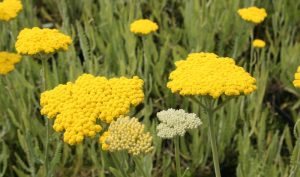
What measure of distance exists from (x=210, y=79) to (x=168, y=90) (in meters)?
0.76

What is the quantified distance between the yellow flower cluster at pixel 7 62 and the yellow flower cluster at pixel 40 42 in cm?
18

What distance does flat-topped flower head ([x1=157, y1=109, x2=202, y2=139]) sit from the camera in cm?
92

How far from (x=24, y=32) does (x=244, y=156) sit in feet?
2.47

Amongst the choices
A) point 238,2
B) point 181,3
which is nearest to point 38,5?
point 181,3

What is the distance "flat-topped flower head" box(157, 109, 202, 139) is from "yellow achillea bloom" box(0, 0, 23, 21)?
0.76 meters

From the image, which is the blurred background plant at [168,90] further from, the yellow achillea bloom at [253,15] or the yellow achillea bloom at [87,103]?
the yellow achillea bloom at [87,103]

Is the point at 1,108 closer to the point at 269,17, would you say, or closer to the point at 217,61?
the point at 217,61

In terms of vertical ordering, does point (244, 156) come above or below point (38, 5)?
below

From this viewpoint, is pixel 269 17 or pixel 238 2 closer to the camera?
pixel 238 2

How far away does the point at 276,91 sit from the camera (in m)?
1.93

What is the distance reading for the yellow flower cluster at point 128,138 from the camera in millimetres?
869

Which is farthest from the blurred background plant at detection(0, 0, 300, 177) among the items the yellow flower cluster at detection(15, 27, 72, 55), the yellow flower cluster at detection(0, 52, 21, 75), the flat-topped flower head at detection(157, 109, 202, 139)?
the flat-topped flower head at detection(157, 109, 202, 139)

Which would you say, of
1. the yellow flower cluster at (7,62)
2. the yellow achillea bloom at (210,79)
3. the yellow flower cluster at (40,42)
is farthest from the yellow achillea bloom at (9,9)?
the yellow achillea bloom at (210,79)

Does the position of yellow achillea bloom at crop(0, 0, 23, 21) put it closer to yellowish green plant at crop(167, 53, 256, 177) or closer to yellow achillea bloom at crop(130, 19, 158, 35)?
yellow achillea bloom at crop(130, 19, 158, 35)
